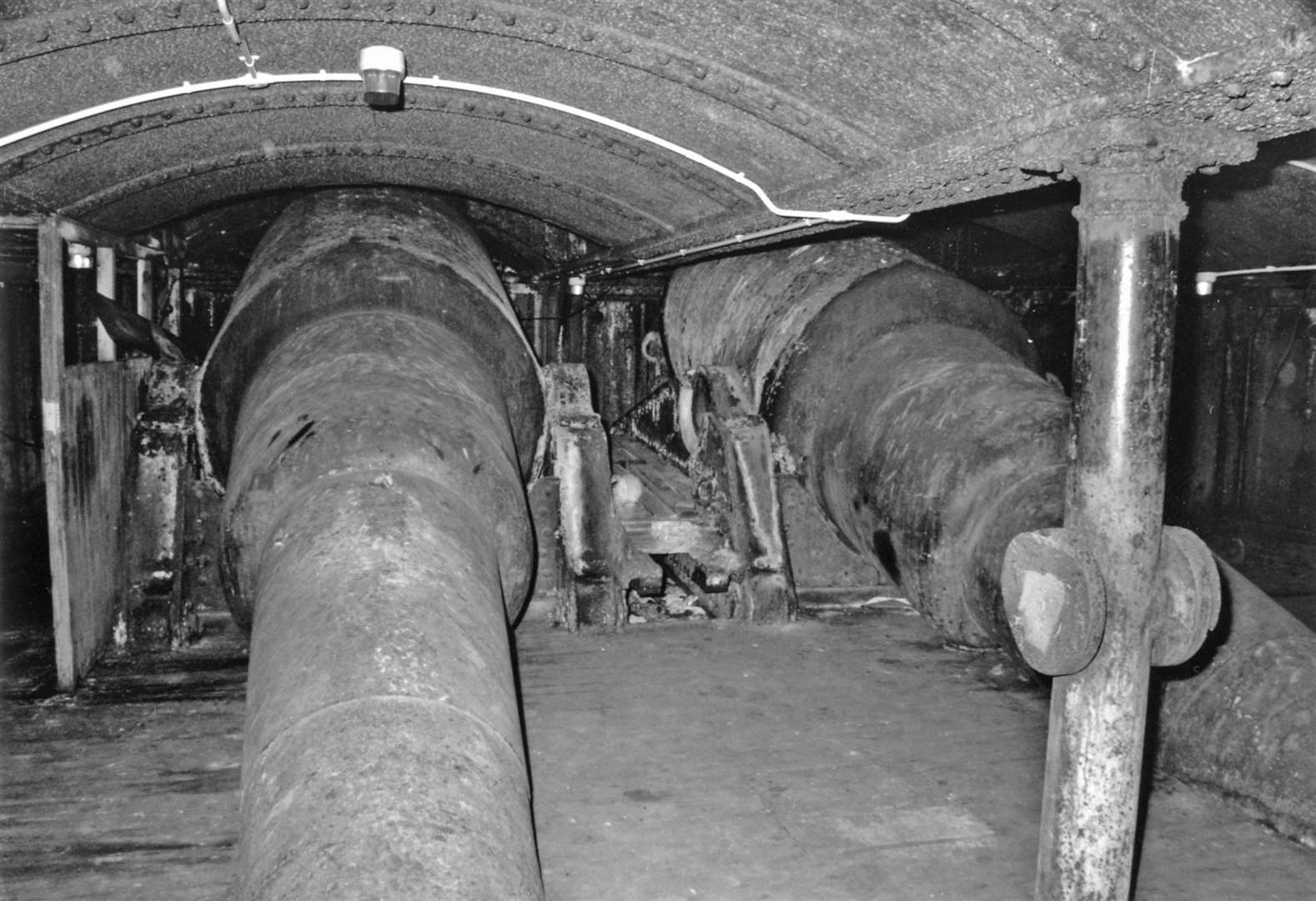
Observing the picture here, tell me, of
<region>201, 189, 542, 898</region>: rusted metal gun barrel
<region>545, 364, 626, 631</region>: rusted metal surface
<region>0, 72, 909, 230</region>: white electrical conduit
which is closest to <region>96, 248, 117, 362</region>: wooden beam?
<region>201, 189, 542, 898</region>: rusted metal gun barrel

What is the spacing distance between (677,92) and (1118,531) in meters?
2.27

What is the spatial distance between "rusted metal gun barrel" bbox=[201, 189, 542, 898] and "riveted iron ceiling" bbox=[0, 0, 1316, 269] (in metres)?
0.80

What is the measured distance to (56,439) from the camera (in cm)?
441

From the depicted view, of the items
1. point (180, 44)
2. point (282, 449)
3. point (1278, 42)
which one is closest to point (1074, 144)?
point (1278, 42)

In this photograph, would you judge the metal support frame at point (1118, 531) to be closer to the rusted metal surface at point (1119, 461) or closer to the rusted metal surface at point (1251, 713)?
the rusted metal surface at point (1119, 461)

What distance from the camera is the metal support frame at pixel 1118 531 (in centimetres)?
251

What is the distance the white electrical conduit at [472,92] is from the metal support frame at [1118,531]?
160 cm

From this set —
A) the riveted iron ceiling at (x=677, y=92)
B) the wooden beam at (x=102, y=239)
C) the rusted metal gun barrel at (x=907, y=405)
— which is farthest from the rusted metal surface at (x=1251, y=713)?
the wooden beam at (x=102, y=239)

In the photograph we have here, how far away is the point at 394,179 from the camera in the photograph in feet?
20.8

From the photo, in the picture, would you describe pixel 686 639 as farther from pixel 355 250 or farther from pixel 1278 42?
pixel 1278 42

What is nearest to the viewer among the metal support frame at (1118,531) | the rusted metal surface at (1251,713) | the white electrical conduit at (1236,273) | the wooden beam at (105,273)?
the metal support frame at (1118,531)

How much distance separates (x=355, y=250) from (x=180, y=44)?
4.55ft

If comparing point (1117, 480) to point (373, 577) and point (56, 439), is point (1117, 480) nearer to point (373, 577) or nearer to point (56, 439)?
point (373, 577)

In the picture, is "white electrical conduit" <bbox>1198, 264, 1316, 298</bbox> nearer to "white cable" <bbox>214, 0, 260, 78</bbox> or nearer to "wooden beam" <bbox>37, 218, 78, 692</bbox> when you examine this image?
"white cable" <bbox>214, 0, 260, 78</bbox>
